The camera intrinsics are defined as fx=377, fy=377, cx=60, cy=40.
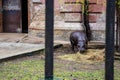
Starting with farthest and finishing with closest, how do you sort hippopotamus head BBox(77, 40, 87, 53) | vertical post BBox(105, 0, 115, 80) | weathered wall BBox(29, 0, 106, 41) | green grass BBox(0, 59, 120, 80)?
weathered wall BBox(29, 0, 106, 41)
hippopotamus head BBox(77, 40, 87, 53)
green grass BBox(0, 59, 120, 80)
vertical post BBox(105, 0, 115, 80)

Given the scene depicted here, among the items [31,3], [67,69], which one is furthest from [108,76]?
[31,3]

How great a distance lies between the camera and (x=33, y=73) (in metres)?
8.27

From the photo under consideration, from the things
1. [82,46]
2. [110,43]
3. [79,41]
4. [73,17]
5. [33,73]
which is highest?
[73,17]

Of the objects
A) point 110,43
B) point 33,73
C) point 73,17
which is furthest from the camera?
point 73,17

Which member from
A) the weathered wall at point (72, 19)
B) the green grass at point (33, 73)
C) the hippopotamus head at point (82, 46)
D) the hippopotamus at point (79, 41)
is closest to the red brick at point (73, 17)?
the weathered wall at point (72, 19)

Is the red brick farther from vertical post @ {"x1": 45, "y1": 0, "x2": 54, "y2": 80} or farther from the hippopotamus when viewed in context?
vertical post @ {"x1": 45, "y1": 0, "x2": 54, "y2": 80}

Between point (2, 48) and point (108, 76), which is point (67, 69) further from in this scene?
point (108, 76)

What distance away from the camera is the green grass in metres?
7.88

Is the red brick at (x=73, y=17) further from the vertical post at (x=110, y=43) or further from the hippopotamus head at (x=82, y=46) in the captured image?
the vertical post at (x=110, y=43)

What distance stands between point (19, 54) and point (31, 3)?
3.85 metres

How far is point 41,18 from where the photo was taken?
43.8 ft

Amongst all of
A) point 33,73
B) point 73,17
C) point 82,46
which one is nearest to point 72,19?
point 73,17

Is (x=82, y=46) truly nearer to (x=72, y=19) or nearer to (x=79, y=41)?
(x=79, y=41)

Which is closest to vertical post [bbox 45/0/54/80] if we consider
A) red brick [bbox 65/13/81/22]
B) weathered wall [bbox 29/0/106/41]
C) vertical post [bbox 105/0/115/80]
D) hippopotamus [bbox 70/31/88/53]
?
vertical post [bbox 105/0/115/80]
